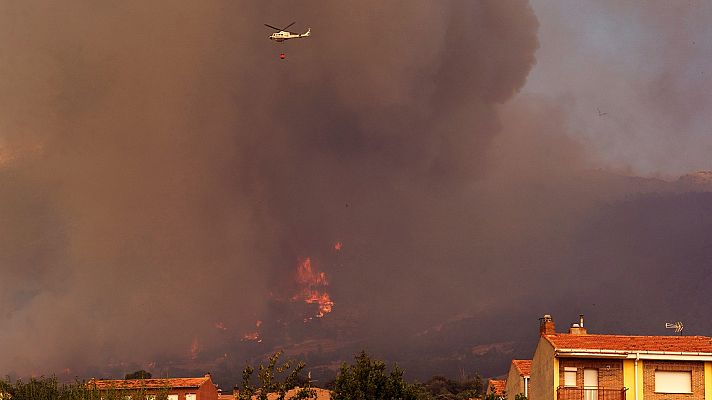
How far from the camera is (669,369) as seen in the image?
58.7m

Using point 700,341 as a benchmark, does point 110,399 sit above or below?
below

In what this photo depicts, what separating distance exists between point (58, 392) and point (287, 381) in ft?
59.9

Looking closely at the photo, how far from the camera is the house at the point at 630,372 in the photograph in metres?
58.3

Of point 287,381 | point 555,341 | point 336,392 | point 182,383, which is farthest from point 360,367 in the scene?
point 182,383

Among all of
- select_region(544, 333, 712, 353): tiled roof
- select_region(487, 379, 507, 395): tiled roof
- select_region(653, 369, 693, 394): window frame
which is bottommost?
select_region(653, 369, 693, 394): window frame

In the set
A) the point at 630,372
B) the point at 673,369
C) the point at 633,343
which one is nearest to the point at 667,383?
the point at 673,369

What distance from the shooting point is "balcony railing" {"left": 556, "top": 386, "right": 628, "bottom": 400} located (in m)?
58.5

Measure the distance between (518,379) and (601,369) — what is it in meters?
15.4

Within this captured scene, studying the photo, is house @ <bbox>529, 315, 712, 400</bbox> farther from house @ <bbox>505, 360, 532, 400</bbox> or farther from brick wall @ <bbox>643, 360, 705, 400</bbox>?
house @ <bbox>505, 360, 532, 400</bbox>

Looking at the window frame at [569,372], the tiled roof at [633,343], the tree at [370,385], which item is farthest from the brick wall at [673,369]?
the tree at [370,385]

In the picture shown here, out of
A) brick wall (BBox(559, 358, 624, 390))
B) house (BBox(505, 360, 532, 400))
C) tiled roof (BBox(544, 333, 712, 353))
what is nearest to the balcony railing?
brick wall (BBox(559, 358, 624, 390))

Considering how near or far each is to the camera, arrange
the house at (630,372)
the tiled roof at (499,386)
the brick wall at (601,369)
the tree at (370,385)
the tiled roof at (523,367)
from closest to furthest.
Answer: the house at (630,372) → the brick wall at (601,369) → the tree at (370,385) → the tiled roof at (523,367) → the tiled roof at (499,386)

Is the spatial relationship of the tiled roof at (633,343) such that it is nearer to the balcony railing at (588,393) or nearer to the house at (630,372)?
the house at (630,372)

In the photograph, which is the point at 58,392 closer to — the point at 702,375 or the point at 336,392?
the point at 336,392
